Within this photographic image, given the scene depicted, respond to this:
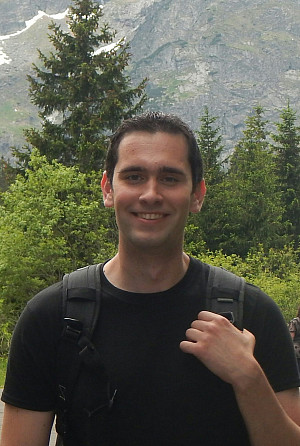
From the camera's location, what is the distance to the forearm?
2264 mm

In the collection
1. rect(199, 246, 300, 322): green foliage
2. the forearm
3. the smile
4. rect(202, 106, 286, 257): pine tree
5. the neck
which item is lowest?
the forearm

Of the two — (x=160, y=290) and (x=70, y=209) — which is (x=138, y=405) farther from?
(x=70, y=209)

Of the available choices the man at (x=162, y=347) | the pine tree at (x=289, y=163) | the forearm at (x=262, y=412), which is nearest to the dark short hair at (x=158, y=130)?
the man at (x=162, y=347)

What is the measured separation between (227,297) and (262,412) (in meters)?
0.41

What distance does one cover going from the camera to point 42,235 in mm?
19984

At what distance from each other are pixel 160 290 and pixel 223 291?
22 cm

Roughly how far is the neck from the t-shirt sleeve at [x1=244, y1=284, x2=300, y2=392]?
28 centimetres

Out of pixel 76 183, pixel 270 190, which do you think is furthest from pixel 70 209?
pixel 270 190

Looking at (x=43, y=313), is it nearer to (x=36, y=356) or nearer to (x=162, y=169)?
(x=36, y=356)

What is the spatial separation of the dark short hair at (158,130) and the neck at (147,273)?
1.04 feet

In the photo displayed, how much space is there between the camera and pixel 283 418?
7.54 ft

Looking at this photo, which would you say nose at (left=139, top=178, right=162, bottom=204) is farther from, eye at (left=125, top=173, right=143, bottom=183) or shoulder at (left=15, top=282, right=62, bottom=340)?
shoulder at (left=15, top=282, right=62, bottom=340)

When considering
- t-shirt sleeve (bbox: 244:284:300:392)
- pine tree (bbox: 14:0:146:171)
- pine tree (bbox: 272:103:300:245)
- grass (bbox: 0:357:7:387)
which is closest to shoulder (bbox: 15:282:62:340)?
t-shirt sleeve (bbox: 244:284:300:392)

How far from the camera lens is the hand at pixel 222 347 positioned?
7.51ft
